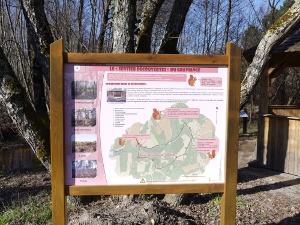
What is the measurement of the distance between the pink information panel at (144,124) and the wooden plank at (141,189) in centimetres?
5

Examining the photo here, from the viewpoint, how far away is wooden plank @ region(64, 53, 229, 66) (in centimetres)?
278

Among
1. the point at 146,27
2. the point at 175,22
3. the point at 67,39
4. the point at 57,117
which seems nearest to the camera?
the point at 57,117

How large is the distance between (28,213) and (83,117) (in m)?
2.59

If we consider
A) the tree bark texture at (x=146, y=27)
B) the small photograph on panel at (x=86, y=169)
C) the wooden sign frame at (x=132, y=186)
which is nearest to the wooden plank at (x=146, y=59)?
the wooden sign frame at (x=132, y=186)

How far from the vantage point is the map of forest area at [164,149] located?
2.88m

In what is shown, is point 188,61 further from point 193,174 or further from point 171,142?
point 193,174

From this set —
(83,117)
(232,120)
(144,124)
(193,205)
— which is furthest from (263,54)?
(83,117)

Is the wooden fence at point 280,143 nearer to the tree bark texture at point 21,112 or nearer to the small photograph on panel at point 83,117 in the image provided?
the tree bark texture at point 21,112

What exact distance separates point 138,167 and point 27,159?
8.74 metres

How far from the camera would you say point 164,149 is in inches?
115

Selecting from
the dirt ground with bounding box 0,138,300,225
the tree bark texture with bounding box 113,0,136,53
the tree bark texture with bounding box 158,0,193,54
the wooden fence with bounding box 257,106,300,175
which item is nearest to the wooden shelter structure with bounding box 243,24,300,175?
the wooden fence with bounding box 257,106,300,175

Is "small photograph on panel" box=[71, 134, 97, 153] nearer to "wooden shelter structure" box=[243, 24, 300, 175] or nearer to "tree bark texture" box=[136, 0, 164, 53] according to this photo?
"tree bark texture" box=[136, 0, 164, 53]

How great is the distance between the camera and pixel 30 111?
4.66 metres

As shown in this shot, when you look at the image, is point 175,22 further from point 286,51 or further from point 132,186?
point 132,186
